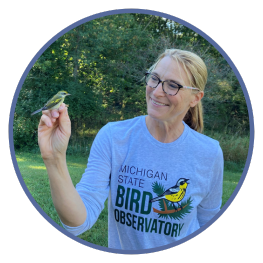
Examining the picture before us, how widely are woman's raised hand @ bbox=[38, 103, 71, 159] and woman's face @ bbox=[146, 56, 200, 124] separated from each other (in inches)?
19.1

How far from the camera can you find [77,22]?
1.50 metres

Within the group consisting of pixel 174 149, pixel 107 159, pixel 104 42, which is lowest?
pixel 107 159

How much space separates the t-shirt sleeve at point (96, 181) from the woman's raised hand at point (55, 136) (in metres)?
0.22

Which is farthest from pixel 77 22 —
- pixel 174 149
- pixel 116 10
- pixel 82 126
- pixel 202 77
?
pixel 174 149

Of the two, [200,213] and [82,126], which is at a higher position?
[82,126]

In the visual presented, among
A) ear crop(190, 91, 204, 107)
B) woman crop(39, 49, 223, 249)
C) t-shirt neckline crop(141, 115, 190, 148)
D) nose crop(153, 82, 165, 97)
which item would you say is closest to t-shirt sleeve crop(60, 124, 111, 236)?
woman crop(39, 49, 223, 249)

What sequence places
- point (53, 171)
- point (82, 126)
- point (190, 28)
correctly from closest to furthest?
1. point (53, 171)
2. point (190, 28)
3. point (82, 126)

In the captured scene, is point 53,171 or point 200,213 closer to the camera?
point 53,171

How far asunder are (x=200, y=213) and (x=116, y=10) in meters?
1.38

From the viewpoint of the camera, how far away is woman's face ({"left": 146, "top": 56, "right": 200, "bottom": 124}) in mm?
1394

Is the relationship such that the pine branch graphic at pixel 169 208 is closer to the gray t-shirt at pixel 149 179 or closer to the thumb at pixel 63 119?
the gray t-shirt at pixel 149 179

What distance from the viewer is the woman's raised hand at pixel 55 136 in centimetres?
116

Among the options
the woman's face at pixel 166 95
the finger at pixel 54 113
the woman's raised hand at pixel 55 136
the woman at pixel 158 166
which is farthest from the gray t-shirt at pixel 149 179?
the finger at pixel 54 113

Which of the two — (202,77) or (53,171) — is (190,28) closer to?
(202,77)
